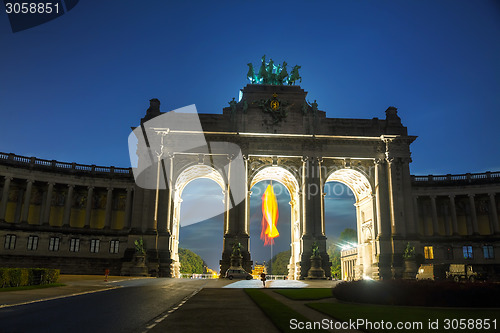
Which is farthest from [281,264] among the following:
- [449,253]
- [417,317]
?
[417,317]

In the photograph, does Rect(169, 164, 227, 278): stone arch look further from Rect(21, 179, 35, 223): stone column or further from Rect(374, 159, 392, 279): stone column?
Rect(374, 159, 392, 279): stone column

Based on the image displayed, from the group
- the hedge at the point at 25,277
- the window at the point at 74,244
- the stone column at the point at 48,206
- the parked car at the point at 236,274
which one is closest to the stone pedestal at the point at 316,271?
the parked car at the point at 236,274

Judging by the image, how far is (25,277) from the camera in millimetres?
29719

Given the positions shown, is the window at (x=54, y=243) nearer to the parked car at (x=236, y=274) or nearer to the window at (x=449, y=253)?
the parked car at (x=236, y=274)

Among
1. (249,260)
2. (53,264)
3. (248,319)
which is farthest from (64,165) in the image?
(248,319)

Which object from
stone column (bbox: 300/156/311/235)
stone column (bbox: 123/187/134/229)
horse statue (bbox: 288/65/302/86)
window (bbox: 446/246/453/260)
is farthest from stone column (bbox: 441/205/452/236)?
stone column (bbox: 123/187/134/229)

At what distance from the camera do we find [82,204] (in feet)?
234

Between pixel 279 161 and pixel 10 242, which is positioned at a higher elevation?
pixel 279 161

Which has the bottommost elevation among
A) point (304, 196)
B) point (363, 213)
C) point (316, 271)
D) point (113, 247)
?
point (316, 271)

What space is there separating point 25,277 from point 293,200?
151ft

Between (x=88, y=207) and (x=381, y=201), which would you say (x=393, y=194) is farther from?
(x=88, y=207)

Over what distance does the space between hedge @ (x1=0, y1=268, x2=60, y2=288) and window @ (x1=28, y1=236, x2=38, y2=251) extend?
115 feet

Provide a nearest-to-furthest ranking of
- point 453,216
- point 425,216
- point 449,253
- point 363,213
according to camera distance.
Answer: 1. point 449,253
2. point 453,216
3. point 363,213
4. point 425,216

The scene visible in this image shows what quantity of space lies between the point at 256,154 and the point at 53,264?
35.6 m
